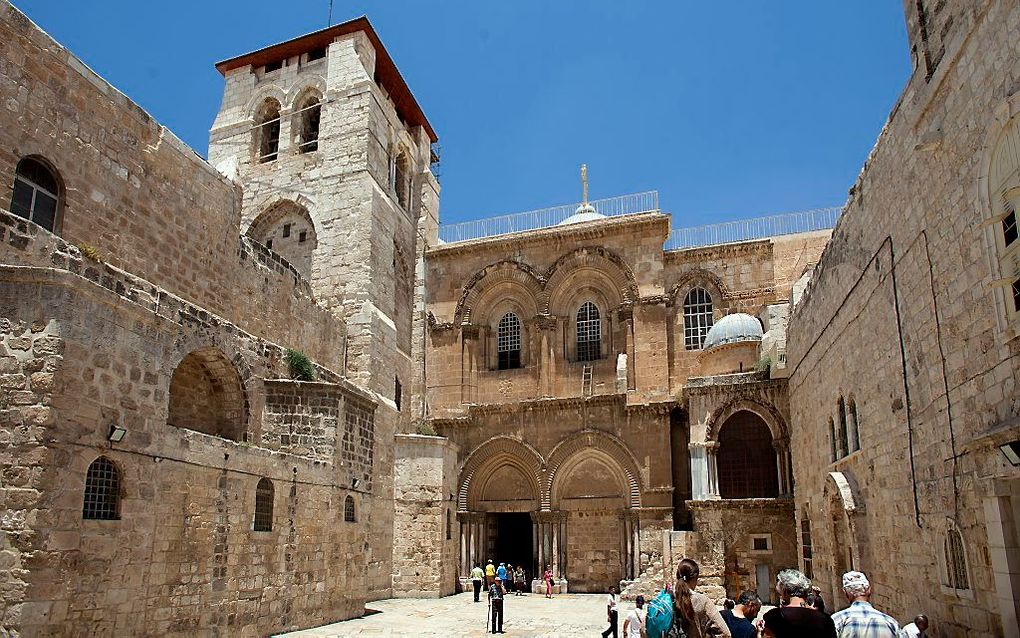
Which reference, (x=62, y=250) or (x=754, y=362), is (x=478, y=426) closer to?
(x=754, y=362)

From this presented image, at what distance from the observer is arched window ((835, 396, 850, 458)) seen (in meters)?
12.0

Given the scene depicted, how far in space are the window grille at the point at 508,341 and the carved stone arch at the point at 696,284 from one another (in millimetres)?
4735

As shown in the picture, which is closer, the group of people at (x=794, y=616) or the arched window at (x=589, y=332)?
the group of people at (x=794, y=616)

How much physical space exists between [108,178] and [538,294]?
12.9 metres

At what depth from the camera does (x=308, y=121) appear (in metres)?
24.0

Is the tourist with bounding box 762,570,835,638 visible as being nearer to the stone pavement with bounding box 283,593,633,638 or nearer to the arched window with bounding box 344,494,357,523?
the stone pavement with bounding box 283,593,633,638

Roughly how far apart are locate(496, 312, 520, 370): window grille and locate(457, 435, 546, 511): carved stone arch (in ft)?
8.12

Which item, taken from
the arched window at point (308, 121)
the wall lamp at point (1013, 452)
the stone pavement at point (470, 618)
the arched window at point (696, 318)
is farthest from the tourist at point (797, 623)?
the arched window at point (308, 121)

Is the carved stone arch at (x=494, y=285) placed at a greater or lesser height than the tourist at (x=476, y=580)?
greater

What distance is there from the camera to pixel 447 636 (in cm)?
1284

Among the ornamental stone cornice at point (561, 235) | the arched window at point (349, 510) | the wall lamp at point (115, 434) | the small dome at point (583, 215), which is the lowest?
the arched window at point (349, 510)

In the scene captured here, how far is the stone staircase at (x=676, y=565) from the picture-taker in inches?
685

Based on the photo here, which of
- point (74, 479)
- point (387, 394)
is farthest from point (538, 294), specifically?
point (74, 479)

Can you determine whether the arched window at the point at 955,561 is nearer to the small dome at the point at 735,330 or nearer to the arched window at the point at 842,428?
the arched window at the point at 842,428
